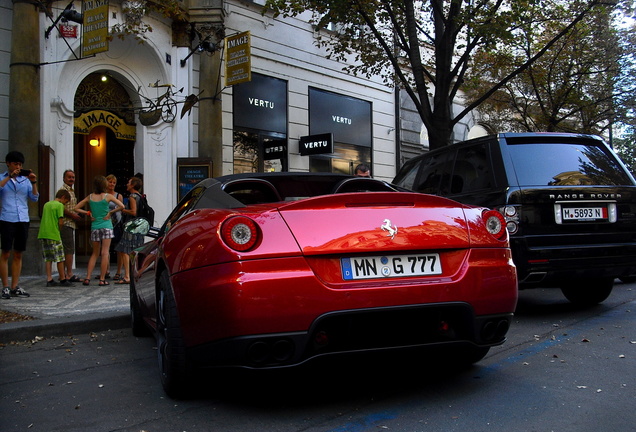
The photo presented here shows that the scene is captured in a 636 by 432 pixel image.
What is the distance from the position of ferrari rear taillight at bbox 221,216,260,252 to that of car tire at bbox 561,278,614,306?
15.8 ft

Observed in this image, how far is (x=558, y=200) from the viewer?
552cm

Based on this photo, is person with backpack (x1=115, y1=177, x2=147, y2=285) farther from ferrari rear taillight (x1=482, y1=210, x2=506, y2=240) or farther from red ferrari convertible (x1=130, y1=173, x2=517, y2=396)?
ferrari rear taillight (x1=482, y1=210, x2=506, y2=240)

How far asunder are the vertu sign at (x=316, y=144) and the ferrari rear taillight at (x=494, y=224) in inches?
484

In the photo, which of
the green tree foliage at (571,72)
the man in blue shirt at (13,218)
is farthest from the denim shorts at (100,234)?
the green tree foliage at (571,72)

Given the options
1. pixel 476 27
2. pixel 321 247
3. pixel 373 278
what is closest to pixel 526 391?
pixel 373 278

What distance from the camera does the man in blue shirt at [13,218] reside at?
761 cm

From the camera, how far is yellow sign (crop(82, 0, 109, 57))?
33.8 feet

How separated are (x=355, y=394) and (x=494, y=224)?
50.9 inches

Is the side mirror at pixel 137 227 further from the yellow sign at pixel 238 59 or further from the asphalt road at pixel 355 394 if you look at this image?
the yellow sign at pixel 238 59

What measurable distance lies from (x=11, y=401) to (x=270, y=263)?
1.96 meters

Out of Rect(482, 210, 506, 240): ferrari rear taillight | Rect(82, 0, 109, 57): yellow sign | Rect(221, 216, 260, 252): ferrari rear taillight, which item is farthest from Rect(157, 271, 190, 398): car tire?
Rect(82, 0, 109, 57): yellow sign

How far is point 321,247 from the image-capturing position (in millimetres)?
2980

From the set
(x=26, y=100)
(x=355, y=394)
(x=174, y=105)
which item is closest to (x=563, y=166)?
(x=355, y=394)

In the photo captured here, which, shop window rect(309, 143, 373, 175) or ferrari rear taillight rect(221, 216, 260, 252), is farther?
shop window rect(309, 143, 373, 175)
